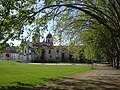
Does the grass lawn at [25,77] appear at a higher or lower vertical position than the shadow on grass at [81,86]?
higher

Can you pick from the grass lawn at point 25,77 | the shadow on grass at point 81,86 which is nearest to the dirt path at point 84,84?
the shadow on grass at point 81,86

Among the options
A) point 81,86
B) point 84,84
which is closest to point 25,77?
point 84,84

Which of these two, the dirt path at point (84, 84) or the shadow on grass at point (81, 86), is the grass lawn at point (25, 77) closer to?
the dirt path at point (84, 84)

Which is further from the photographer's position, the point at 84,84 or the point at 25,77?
the point at 25,77

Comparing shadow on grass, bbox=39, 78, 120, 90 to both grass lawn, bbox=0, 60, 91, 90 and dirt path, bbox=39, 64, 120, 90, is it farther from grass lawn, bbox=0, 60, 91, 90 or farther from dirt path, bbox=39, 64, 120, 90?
grass lawn, bbox=0, 60, 91, 90

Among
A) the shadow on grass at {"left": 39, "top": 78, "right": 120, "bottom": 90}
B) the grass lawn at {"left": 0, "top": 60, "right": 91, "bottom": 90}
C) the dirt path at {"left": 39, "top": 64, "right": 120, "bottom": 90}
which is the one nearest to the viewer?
the shadow on grass at {"left": 39, "top": 78, "right": 120, "bottom": 90}

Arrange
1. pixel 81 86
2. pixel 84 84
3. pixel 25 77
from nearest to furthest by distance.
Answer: pixel 81 86, pixel 84 84, pixel 25 77

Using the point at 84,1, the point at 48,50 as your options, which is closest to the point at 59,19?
the point at 84,1

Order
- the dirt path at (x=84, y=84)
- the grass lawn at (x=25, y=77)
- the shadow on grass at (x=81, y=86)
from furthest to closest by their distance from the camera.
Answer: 1. the grass lawn at (x=25, y=77)
2. the dirt path at (x=84, y=84)
3. the shadow on grass at (x=81, y=86)

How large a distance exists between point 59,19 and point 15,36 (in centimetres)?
1337

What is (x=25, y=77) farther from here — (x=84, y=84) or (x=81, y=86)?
(x=81, y=86)

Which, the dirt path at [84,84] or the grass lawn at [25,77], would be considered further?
the grass lawn at [25,77]

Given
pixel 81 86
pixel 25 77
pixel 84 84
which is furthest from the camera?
pixel 25 77

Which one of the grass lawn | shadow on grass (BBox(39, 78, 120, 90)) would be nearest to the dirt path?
shadow on grass (BBox(39, 78, 120, 90))
